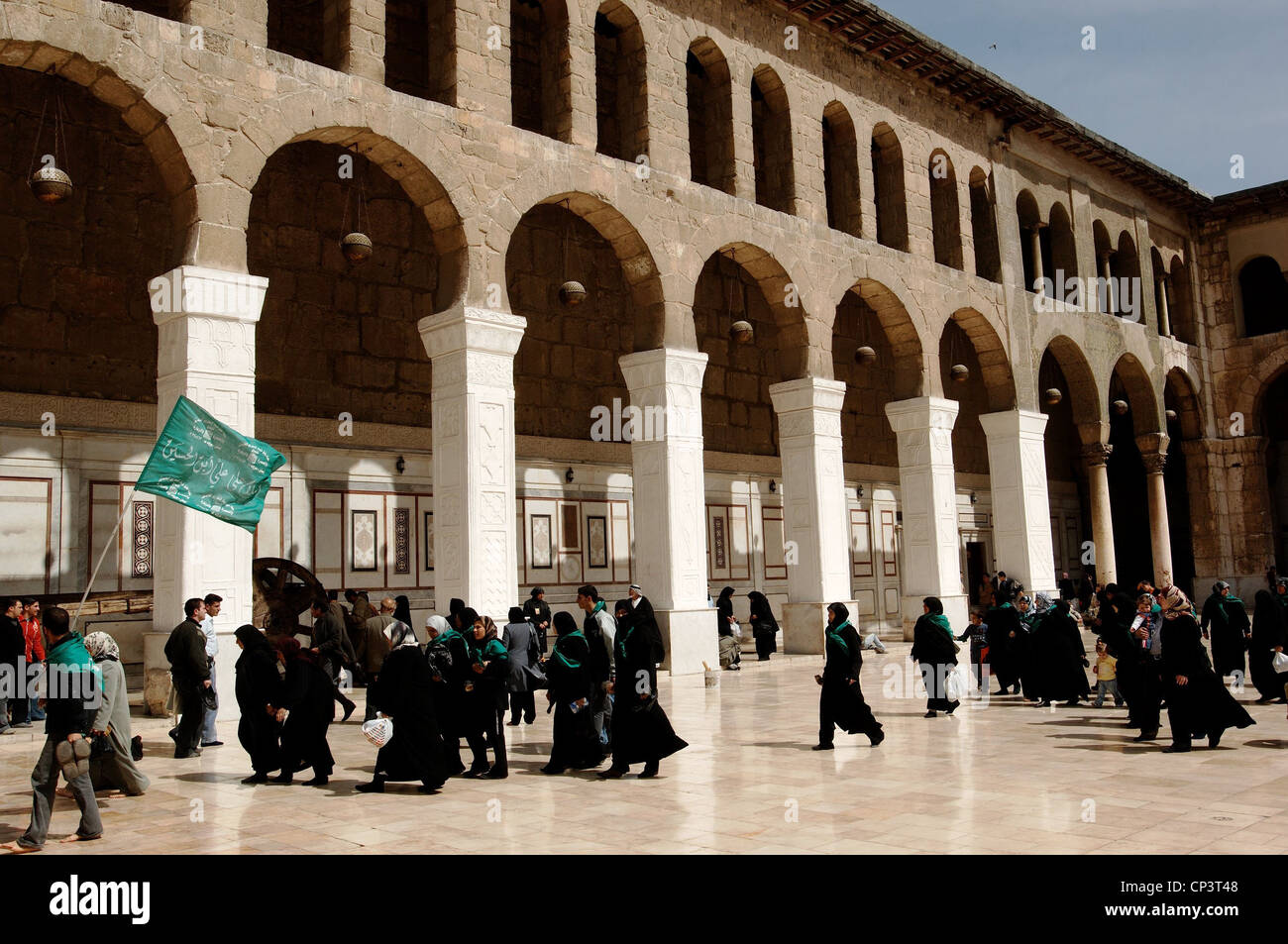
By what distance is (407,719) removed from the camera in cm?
742

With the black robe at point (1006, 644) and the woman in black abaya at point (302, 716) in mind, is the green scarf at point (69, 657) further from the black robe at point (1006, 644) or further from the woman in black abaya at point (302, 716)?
the black robe at point (1006, 644)

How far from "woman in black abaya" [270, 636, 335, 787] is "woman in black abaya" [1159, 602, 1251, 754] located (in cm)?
636

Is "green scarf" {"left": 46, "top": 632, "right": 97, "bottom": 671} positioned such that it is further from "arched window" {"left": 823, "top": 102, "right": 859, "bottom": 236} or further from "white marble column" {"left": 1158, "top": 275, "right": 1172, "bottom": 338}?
"white marble column" {"left": 1158, "top": 275, "right": 1172, "bottom": 338}

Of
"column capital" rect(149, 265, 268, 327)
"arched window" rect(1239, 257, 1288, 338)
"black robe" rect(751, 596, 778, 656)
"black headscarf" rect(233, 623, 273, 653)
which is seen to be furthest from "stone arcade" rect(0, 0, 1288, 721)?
"arched window" rect(1239, 257, 1288, 338)

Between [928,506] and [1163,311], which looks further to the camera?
[1163,311]

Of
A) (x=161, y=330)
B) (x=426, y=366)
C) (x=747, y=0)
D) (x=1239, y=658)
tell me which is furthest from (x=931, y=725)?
(x=747, y=0)

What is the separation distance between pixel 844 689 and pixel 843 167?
1200 cm

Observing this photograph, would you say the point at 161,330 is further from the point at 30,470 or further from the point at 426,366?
the point at 426,366

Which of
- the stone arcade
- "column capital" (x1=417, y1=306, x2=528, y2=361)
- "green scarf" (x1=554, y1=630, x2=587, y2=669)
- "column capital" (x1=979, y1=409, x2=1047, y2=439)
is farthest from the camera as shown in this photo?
"column capital" (x1=979, y1=409, x2=1047, y2=439)

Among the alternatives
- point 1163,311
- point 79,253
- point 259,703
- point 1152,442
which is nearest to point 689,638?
point 259,703

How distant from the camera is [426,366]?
55.0ft

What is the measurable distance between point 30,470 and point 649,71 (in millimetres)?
9434

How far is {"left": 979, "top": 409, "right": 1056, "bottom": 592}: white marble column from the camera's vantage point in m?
20.9

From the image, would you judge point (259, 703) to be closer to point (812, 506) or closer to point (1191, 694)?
point (1191, 694)
